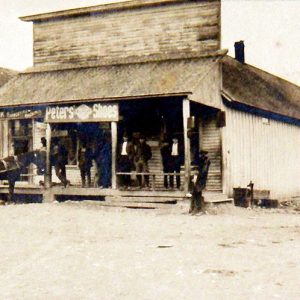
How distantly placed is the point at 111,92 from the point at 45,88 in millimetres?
3544

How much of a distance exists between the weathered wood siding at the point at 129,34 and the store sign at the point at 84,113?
4040mm

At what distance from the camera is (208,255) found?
27.9 ft

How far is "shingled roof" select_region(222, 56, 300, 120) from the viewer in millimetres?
21109

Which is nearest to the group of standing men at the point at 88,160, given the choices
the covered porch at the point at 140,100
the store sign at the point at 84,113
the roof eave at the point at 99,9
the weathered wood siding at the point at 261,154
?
the covered porch at the point at 140,100

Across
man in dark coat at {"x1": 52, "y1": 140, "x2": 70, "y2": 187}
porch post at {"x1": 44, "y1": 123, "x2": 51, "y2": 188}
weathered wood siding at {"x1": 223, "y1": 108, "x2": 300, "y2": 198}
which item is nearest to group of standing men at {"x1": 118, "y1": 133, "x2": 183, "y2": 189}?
man in dark coat at {"x1": 52, "y1": 140, "x2": 70, "y2": 187}

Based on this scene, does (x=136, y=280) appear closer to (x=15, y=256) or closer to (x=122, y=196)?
(x=15, y=256)

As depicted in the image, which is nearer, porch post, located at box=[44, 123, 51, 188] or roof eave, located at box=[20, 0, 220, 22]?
porch post, located at box=[44, 123, 51, 188]

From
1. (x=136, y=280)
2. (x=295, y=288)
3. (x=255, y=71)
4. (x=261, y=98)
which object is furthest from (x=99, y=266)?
(x=255, y=71)

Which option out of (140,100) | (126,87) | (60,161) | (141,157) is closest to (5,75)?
(60,161)

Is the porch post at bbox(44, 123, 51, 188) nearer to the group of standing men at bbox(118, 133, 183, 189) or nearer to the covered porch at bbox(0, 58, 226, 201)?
the covered porch at bbox(0, 58, 226, 201)

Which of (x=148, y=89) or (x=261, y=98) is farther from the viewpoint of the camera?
(x=261, y=98)

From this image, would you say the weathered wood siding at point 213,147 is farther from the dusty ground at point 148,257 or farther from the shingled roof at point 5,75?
the shingled roof at point 5,75

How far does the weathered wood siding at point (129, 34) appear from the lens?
1988cm

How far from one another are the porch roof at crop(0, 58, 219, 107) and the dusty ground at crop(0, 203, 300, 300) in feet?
14.9
